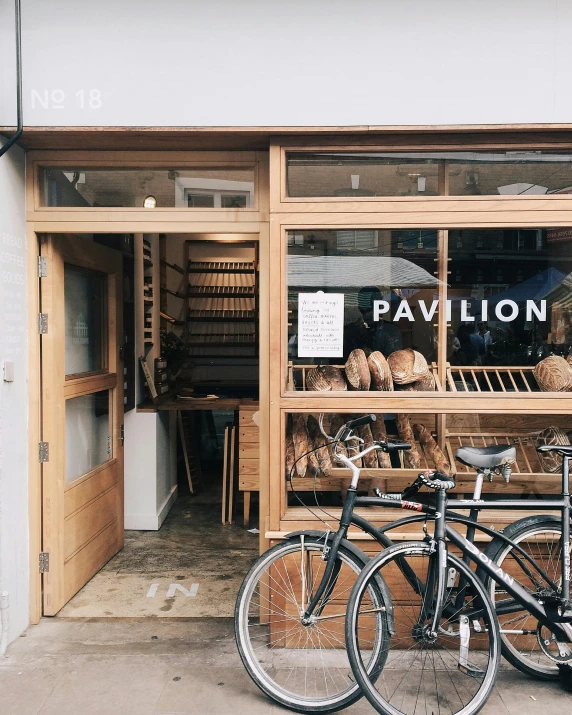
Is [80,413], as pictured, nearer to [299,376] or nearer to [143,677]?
[299,376]

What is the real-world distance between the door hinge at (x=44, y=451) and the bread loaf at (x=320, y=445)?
5.05 ft

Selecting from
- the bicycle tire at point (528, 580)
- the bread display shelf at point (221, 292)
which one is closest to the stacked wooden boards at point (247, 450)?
the bicycle tire at point (528, 580)

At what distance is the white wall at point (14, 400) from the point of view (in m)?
3.39

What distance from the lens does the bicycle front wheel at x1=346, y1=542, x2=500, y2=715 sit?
2.68 m

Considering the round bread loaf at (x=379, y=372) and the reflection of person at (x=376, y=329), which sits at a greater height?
the reflection of person at (x=376, y=329)

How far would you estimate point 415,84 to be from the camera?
326 cm

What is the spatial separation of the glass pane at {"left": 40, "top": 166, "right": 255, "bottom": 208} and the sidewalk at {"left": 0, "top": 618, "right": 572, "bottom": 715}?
2.43m

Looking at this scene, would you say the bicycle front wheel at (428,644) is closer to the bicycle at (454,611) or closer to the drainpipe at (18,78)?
the bicycle at (454,611)

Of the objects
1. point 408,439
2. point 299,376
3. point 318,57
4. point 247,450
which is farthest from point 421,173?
point 247,450

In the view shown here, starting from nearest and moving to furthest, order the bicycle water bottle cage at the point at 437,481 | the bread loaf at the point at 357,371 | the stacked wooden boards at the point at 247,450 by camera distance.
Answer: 1. the bicycle water bottle cage at the point at 437,481
2. the bread loaf at the point at 357,371
3. the stacked wooden boards at the point at 247,450

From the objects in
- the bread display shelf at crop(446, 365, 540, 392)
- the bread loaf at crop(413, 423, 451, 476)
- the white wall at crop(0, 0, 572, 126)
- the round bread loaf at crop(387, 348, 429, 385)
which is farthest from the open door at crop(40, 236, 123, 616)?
the bread display shelf at crop(446, 365, 540, 392)

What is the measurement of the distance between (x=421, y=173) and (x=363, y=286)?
69 centimetres

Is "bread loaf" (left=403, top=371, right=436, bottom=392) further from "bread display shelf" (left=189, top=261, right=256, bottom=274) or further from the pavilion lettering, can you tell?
"bread display shelf" (left=189, top=261, right=256, bottom=274)

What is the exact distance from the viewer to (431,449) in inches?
144
